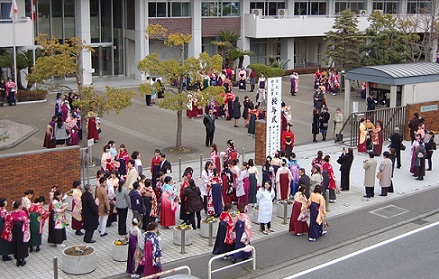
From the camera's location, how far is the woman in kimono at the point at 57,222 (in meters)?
15.0

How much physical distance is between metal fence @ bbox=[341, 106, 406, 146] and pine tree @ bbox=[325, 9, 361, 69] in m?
13.2

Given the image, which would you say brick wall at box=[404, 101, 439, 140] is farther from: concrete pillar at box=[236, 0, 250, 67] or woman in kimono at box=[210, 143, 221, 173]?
concrete pillar at box=[236, 0, 250, 67]

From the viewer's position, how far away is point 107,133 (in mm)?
27734

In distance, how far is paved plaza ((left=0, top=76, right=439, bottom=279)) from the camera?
14688mm

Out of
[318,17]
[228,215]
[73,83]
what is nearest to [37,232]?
[228,215]

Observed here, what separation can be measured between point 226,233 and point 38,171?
6190 millimetres

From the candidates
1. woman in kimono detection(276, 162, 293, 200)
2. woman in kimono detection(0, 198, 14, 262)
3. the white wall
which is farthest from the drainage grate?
the white wall

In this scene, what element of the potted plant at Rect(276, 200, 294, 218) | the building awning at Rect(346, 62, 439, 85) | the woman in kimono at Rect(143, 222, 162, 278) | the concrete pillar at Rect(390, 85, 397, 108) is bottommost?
the potted plant at Rect(276, 200, 294, 218)

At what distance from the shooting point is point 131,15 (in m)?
43.0

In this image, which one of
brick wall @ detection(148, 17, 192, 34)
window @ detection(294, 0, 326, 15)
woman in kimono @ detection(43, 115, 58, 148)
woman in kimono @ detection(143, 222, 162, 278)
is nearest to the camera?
woman in kimono @ detection(143, 222, 162, 278)

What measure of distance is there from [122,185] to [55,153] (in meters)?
3.41

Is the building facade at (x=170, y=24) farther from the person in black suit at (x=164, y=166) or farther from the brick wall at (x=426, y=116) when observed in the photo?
the person in black suit at (x=164, y=166)

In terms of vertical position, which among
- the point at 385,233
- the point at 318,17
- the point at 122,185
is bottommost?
the point at 385,233

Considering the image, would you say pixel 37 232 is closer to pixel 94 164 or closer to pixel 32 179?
pixel 32 179
